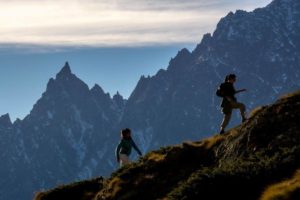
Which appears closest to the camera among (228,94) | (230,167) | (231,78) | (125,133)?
(230,167)

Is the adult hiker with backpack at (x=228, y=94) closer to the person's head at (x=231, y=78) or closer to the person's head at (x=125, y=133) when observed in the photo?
the person's head at (x=231, y=78)

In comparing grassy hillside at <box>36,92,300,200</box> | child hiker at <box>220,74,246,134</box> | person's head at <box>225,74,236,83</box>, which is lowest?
grassy hillside at <box>36,92,300,200</box>

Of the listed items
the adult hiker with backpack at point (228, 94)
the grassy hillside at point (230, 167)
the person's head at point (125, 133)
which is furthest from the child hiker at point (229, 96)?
the person's head at point (125, 133)

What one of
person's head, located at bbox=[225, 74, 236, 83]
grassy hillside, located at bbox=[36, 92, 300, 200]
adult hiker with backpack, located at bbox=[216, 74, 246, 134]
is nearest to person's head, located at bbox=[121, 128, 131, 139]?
grassy hillside, located at bbox=[36, 92, 300, 200]

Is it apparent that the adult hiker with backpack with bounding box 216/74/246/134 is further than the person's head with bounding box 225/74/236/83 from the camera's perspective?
No

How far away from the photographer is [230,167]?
25.6 meters

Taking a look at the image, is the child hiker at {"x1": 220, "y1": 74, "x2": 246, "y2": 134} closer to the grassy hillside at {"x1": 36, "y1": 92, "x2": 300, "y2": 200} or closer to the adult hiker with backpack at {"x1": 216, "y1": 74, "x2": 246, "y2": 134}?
the adult hiker with backpack at {"x1": 216, "y1": 74, "x2": 246, "y2": 134}

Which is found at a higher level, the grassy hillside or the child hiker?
the child hiker

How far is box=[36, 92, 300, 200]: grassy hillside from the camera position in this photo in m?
24.1

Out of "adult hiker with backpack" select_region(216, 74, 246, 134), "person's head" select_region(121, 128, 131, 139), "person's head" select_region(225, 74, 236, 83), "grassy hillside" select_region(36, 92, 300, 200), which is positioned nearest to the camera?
"grassy hillside" select_region(36, 92, 300, 200)

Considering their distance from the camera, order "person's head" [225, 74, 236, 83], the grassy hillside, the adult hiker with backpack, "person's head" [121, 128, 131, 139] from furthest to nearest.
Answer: "person's head" [121, 128, 131, 139]
"person's head" [225, 74, 236, 83]
the adult hiker with backpack
the grassy hillside

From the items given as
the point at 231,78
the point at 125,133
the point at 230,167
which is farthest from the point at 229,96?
the point at 230,167

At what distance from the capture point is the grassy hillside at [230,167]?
24078mm

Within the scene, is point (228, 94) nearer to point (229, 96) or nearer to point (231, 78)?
point (229, 96)
